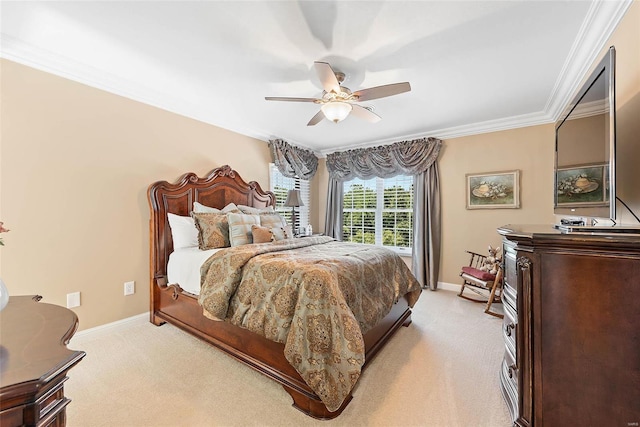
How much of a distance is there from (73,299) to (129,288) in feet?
1.45

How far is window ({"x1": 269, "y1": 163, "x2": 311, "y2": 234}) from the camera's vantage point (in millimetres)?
4555

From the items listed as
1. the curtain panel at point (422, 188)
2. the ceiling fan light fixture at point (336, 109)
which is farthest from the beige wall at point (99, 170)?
the ceiling fan light fixture at point (336, 109)

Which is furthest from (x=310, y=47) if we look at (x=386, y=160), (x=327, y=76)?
(x=386, y=160)

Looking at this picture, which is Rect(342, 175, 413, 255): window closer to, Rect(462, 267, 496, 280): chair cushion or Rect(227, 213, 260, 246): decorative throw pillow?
Rect(462, 267, 496, 280): chair cushion

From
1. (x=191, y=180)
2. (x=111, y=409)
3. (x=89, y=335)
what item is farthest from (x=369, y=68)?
(x=89, y=335)

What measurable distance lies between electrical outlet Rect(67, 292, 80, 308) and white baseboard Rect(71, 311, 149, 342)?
26 centimetres

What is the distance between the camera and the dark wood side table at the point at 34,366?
57 cm

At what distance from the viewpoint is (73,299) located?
2.42 m

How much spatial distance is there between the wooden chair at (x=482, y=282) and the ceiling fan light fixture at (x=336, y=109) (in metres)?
2.45

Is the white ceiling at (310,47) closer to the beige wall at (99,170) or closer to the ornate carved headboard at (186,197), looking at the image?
the beige wall at (99,170)

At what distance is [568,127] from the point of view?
176 centimetres

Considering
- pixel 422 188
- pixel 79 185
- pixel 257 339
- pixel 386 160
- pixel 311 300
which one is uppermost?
pixel 386 160

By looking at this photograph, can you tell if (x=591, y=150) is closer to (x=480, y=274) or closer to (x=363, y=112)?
(x=363, y=112)

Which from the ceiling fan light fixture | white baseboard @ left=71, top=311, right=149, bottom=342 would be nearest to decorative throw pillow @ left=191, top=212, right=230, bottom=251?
white baseboard @ left=71, top=311, right=149, bottom=342
